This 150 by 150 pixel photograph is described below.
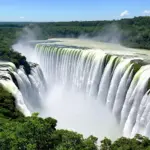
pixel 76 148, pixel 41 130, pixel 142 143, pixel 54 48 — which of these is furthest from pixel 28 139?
pixel 54 48

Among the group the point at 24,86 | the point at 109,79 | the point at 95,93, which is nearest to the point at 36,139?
the point at 24,86

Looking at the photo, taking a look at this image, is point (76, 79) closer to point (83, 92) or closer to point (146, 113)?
point (83, 92)

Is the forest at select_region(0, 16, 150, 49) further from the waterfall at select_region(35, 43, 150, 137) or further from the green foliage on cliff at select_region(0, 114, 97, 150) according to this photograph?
the green foliage on cliff at select_region(0, 114, 97, 150)

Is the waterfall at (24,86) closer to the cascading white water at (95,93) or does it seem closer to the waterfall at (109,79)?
the cascading white water at (95,93)

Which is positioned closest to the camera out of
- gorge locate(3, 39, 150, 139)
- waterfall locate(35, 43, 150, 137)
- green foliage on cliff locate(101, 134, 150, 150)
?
green foliage on cliff locate(101, 134, 150, 150)

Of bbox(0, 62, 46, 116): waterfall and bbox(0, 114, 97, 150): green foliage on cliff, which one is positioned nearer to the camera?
bbox(0, 114, 97, 150): green foliage on cliff

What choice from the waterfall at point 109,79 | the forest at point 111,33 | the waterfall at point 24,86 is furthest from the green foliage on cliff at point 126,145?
the forest at point 111,33

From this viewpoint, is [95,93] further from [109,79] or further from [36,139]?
[36,139]

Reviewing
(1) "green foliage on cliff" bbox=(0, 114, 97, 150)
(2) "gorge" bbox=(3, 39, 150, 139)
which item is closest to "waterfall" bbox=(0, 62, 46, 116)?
(2) "gorge" bbox=(3, 39, 150, 139)
